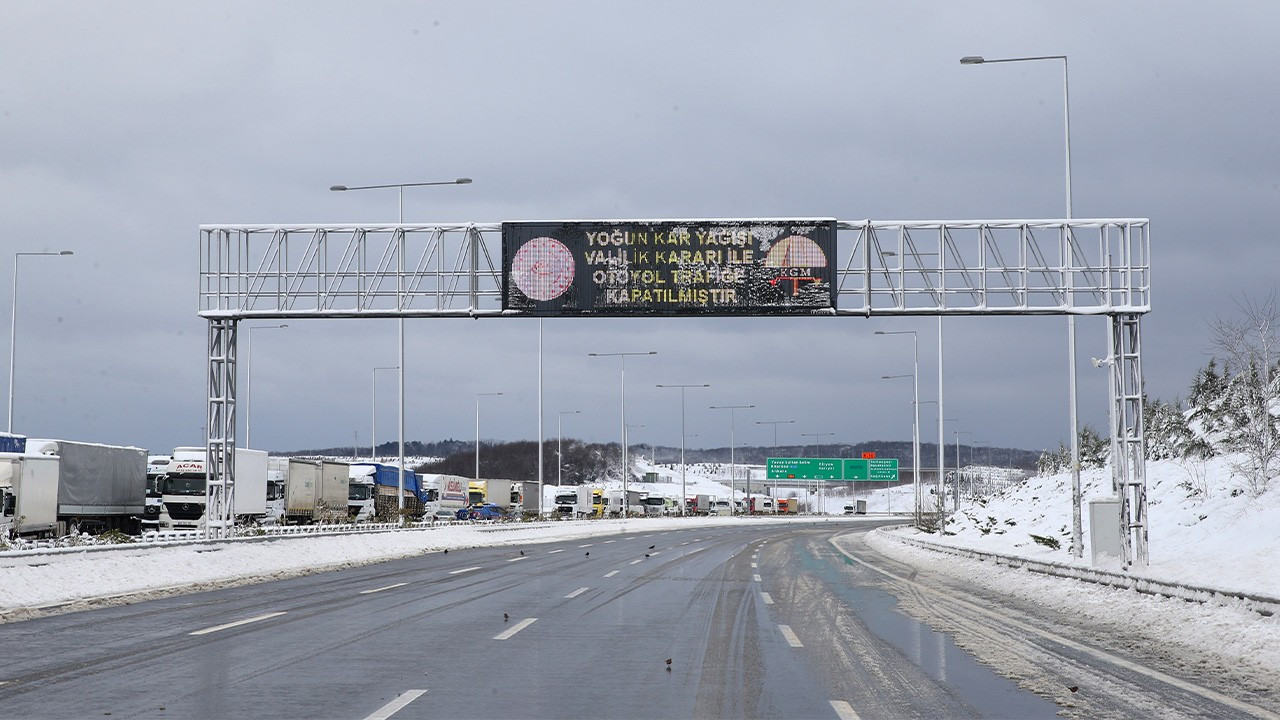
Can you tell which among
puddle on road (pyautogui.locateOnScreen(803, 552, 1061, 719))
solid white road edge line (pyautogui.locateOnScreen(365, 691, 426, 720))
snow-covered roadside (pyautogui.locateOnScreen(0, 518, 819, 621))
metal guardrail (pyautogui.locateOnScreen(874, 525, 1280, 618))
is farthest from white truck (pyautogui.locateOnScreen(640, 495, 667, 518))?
solid white road edge line (pyautogui.locateOnScreen(365, 691, 426, 720))

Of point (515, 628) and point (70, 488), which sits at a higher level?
point (70, 488)

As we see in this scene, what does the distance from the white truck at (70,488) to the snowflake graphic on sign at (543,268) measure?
16436 millimetres

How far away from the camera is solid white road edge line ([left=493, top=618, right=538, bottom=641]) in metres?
14.6

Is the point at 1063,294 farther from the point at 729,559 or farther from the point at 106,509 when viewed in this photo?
the point at 106,509

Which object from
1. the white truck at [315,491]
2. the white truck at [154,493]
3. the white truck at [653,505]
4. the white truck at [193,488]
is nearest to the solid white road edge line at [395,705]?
the white truck at [193,488]

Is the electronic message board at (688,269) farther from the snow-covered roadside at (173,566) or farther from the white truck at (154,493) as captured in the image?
the white truck at (154,493)

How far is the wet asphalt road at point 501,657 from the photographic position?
9719mm

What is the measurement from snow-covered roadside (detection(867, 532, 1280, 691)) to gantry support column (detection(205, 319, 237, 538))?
17.5 m

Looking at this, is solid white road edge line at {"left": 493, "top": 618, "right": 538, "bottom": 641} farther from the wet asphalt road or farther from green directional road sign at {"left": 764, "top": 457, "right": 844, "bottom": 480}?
green directional road sign at {"left": 764, "top": 457, "right": 844, "bottom": 480}

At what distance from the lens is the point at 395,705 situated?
9.64m

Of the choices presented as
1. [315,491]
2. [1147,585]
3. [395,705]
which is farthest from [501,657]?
[315,491]

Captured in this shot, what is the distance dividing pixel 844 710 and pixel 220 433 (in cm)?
2238

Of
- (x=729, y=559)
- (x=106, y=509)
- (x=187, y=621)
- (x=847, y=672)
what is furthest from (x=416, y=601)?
(x=106, y=509)

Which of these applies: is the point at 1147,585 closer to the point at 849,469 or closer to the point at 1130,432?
the point at 1130,432
